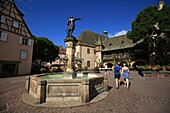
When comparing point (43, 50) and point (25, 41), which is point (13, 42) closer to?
point (25, 41)

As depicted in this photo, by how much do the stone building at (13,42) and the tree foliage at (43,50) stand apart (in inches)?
242

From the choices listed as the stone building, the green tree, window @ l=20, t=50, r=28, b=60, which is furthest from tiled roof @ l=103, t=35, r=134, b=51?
window @ l=20, t=50, r=28, b=60

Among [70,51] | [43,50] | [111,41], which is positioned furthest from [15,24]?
[111,41]

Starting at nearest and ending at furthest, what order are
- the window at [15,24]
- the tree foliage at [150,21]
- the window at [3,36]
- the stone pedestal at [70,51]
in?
the stone pedestal at [70,51] < the window at [3,36] < the tree foliage at [150,21] < the window at [15,24]

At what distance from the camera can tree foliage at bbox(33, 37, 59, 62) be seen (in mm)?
27237

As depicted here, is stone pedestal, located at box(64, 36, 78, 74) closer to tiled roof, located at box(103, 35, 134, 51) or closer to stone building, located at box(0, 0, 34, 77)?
stone building, located at box(0, 0, 34, 77)

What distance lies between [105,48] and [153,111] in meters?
31.2

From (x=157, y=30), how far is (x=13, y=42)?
2652 centimetres

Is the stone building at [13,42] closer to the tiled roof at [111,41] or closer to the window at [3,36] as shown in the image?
the window at [3,36]

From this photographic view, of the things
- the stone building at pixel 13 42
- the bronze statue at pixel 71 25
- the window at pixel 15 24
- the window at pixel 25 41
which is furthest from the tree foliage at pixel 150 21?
the window at pixel 15 24

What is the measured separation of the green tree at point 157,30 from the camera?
17844 mm

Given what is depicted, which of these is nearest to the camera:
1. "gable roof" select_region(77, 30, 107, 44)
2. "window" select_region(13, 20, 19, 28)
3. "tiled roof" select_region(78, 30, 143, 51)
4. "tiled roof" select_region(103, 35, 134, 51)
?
"window" select_region(13, 20, 19, 28)

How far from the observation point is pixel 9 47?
17156 millimetres

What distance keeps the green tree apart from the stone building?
2239 centimetres
